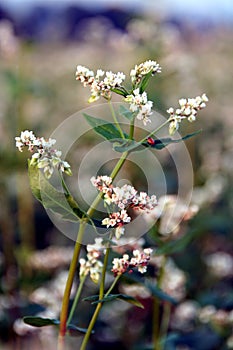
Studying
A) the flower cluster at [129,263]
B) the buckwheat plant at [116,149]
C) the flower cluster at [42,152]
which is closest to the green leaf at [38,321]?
the buckwheat plant at [116,149]

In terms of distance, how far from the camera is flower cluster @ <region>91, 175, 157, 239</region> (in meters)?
0.81

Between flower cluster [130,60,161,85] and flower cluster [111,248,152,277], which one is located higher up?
flower cluster [130,60,161,85]

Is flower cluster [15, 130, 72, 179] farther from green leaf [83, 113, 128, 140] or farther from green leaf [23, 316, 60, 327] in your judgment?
green leaf [23, 316, 60, 327]

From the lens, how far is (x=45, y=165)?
2.67ft

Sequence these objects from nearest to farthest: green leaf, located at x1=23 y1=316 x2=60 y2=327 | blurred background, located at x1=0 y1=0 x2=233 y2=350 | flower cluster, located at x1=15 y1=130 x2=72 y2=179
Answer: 1. flower cluster, located at x1=15 y1=130 x2=72 y2=179
2. green leaf, located at x1=23 y1=316 x2=60 y2=327
3. blurred background, located at x1=0 y1=0 x2=233 y2=350

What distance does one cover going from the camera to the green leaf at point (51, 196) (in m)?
0.85

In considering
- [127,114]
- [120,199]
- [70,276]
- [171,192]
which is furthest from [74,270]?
[171,192]

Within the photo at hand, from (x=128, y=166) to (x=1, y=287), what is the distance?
2.97ft

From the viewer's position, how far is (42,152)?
0.81 meters

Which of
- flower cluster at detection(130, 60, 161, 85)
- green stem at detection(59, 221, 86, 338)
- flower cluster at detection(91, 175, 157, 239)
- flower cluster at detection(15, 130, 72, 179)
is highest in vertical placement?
flower cluster at detection(130, 60, 161, 85)

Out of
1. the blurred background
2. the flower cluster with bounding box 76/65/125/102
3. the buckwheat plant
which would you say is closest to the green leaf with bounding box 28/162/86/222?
the buckwheat plant

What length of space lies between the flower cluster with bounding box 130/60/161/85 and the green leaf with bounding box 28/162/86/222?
18 centimetres

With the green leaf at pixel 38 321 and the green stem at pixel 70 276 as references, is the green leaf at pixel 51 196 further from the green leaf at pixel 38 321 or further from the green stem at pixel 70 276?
the green leaf at pixel 38 321

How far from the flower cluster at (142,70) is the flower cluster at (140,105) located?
0.03 m
